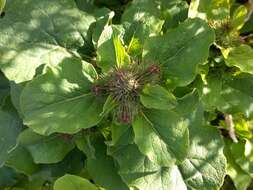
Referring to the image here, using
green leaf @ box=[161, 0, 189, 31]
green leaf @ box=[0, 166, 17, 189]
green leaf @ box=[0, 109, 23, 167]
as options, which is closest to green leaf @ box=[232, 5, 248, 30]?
green leaf @ box=[161, 0, 189, 31]

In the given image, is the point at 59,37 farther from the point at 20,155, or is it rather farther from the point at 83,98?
the point at 20,155

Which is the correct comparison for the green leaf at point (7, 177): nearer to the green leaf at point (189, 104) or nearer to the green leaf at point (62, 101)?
the green leaf at point (62, 101)

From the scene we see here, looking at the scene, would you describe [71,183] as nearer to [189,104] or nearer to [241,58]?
[189,104]

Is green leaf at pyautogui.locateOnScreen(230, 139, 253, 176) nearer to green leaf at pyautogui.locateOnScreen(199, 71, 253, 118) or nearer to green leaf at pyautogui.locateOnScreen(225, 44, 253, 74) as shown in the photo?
green leaf at pyautogui.locateOnScreen(199, 71, 253, 118)

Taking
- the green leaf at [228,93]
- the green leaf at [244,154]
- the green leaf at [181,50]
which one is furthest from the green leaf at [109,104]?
the green leaf at [244,154]

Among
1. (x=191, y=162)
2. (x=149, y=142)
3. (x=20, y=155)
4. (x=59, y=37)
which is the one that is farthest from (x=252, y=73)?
(x=20, y=155)

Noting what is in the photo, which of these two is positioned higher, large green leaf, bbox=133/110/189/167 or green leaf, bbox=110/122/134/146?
large green leaf, bbox=133/110/189/167

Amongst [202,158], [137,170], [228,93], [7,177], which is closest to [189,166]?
[202,158]
